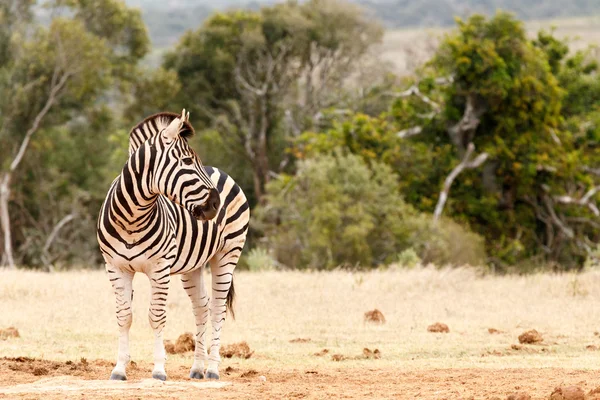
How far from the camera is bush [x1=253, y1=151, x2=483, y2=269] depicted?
26.1 meters

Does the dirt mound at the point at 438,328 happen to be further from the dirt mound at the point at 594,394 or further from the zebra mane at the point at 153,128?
the dirt mound at the point at 594,394

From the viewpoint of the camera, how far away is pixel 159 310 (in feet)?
30.3

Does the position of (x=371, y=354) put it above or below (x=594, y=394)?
below

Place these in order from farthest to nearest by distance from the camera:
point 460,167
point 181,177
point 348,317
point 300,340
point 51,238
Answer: point 51,238 < point 460,167 < point 348,317 < point 300,340 < point 181,177

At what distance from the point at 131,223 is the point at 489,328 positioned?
25.7ft

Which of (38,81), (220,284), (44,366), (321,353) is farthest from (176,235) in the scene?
(38,81)

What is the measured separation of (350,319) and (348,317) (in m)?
0.14

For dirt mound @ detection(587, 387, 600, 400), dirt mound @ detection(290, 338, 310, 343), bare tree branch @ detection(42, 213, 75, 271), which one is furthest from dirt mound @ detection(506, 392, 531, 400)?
bare tree branch @ detection(42, 213, 75, 271)

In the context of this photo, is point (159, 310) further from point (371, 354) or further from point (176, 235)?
point (371, 354)

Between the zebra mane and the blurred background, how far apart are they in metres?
14.6

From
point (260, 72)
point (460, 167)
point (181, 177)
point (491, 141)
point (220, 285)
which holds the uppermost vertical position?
point (260, 72)

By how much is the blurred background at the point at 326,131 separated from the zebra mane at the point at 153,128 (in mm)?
14615

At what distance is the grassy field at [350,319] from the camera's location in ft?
39.1

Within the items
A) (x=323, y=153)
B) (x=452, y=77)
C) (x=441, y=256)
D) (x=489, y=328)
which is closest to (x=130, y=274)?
(x=489, y=328)
